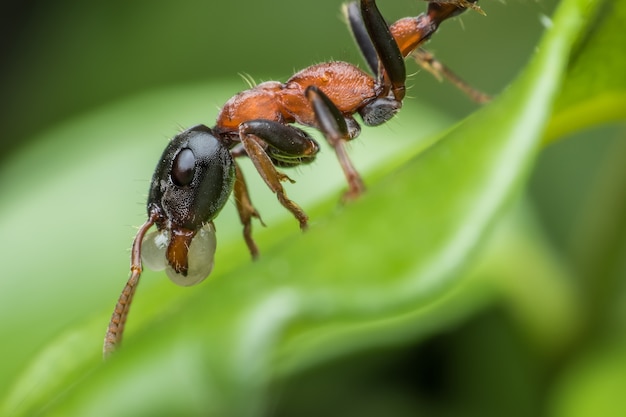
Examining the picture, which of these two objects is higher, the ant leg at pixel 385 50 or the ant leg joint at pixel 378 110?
the ant leg at pixel 385 50

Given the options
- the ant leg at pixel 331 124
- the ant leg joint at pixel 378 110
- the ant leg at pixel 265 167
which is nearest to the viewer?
the ant leg at pixel 331 124

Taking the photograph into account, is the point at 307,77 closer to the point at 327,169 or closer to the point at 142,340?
the point at 327,169

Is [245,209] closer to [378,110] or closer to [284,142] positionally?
[284,142]

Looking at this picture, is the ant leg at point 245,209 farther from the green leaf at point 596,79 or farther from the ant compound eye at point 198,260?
the green leaf at point 596,79

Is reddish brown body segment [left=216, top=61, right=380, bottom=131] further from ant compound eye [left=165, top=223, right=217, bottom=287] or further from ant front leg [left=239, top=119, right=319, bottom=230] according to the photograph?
ant compound eye [left=165, top=223, right=217, bottom=287]

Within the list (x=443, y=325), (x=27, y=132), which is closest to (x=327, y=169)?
(x=443, y=325)

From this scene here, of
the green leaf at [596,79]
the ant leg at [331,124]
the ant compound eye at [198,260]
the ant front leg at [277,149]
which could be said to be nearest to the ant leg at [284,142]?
the ant front leg at [277,149]

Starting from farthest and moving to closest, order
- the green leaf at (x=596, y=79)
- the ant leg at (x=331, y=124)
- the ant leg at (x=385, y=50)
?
the ant leg at (x=385, y=50) < the ant leg at (x=331, y=124) < the green leaf at (x=596, y=79)

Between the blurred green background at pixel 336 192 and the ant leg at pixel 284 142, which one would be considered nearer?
the ant leg at pixel 284 142
